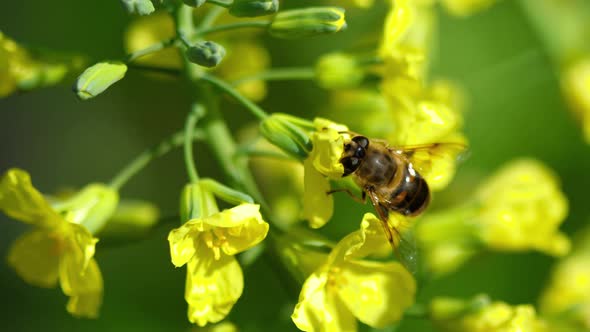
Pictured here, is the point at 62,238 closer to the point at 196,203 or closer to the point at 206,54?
the point at 196,203

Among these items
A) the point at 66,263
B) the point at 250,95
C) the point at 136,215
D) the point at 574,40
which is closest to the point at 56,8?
the point at 250,95

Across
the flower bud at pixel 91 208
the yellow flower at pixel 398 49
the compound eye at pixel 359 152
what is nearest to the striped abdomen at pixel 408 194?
the compound eye at pixel 359 152

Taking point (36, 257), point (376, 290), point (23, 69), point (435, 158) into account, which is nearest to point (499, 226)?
point (435, 158)

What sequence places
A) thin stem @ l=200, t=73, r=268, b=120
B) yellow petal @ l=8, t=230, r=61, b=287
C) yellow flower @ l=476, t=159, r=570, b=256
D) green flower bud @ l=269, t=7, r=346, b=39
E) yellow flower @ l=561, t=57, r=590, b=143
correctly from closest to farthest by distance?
1. green flower bud @ l=269, t=7, r=346, b=39
2. thin stem @ l=200, t=73, r=268, b=120
3. yellow petal @ l=8, t=230, r=61, b=287
4. yellow flower @ l=476, t=159, r=570, b=256
5. yellow flower @ l=561, t=57, r=590, b=143

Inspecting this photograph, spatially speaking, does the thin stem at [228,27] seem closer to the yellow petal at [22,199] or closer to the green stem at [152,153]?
the green stem at [152,153]

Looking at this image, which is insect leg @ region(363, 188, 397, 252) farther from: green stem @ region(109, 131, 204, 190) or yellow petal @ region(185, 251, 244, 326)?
green stem @ region(109, 131, 204, 190)

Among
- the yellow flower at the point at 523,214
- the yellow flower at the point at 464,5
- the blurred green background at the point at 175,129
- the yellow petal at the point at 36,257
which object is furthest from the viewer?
the blurred green background at the point at 175,129

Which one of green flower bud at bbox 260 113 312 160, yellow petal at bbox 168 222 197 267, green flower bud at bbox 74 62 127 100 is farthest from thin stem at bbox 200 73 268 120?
yellow petal at bbox 168 222 197 267
